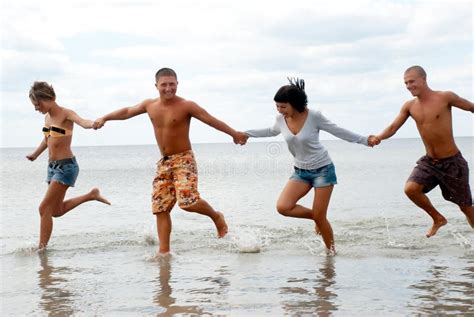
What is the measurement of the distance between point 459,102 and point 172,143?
3405mm

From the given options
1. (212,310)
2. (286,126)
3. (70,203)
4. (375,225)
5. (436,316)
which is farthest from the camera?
(375,225)

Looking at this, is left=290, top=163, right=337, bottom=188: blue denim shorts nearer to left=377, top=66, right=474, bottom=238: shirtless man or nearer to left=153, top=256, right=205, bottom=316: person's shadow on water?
left=377, top=66, right=474, bottom=238: shirtless man

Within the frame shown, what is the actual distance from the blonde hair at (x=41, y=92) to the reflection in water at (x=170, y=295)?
2.79 m

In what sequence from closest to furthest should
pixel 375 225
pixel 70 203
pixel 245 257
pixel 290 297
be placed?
1. pixel 290 297
2. pixel 245 257
3. pixel 70 203
4. pixel 375 225

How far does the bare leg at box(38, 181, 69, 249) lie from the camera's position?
29.1ft

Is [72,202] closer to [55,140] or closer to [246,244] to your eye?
[55,140]

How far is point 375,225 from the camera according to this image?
11.6 meters

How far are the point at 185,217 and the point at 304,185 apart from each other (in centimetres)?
678

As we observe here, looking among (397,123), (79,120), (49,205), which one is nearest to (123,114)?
(79,120)

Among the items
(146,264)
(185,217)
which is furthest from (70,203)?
(185,217)

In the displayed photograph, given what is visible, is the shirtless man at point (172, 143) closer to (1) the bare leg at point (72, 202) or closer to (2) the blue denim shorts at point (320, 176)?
(2) the blue denim shorts at point (320, 176)

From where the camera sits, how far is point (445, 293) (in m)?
6.00

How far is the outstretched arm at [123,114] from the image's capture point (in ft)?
26.3

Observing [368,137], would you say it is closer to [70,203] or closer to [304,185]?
[304,185]
